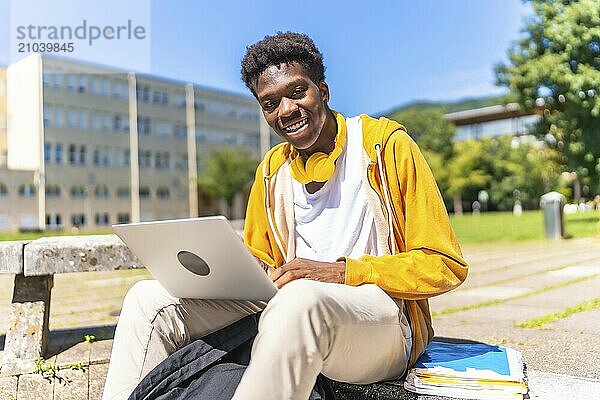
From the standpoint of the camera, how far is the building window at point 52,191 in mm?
42612

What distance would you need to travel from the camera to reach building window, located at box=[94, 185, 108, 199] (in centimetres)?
4569

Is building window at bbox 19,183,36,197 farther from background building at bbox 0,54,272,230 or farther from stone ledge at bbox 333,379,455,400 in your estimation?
stone ledge at bbox 333,379,455,400

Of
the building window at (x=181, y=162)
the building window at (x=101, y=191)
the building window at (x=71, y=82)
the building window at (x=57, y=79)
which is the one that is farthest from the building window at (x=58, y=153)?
the building window at (x=181, y=162)

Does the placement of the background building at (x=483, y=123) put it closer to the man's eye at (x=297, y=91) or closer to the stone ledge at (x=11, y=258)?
the stone ledge at (x=11, y=258)

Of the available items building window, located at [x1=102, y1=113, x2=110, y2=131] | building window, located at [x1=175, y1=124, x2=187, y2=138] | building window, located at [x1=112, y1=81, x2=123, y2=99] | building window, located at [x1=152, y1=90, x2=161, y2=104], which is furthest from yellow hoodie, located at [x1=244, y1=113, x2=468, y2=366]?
building window, located at [x1=175, y1=124, x2=187, y2=138]

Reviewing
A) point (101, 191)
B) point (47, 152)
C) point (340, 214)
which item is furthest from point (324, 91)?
point (101, 191)

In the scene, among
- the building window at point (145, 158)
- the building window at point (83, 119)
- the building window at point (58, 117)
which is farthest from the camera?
the building window at point (145, 158)

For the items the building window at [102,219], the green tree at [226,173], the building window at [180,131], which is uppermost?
the building window at [180,131]

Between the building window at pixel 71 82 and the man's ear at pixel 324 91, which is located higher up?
the building window at pixel 71 82

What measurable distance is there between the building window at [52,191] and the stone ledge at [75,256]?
42.2m

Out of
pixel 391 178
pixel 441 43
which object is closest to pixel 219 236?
pixel 391 178

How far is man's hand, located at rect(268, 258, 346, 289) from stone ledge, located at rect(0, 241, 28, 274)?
1274 millimetres

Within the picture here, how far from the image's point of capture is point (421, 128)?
55469mm

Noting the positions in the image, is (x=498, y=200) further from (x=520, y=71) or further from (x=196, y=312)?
(x=196, y=312)
